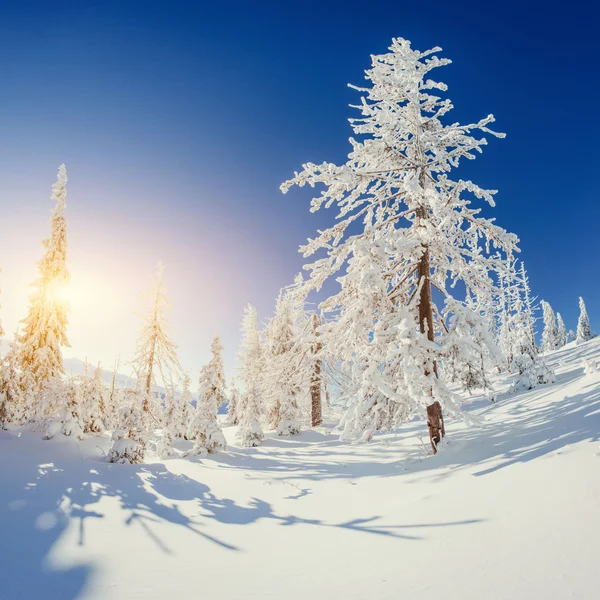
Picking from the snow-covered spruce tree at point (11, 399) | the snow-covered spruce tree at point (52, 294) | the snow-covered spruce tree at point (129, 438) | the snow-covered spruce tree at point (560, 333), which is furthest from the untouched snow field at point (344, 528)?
the snow-covered spruce tree at point (560, 333)

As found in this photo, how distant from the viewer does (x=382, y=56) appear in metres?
9.32

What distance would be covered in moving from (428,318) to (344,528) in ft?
18.5

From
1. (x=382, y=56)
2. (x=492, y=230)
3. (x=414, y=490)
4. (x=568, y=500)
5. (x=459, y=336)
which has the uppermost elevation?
(x=382, y=56)

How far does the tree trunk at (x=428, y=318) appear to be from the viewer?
8.27m

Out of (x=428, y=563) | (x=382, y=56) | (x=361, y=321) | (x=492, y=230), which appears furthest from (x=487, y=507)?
(x=382, y=56)

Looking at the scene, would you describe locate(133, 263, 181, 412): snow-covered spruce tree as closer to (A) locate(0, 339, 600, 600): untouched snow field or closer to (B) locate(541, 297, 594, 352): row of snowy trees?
(A) locate(0, 339, 600, 600): untouched snow field

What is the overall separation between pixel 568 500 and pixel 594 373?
32.3ft

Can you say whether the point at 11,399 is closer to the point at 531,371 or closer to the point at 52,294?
the point at 52,294

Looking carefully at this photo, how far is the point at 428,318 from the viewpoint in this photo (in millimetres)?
8820

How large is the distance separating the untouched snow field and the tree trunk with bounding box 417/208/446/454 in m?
0.38

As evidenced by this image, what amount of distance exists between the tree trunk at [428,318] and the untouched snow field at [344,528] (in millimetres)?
385

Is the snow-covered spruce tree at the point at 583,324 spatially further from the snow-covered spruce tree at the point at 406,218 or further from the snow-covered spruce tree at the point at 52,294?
the snow-covered spruce tree at the point at 52,294

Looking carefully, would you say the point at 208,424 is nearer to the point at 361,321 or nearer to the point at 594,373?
the point at 361,321

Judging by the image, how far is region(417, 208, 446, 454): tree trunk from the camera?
827cm
